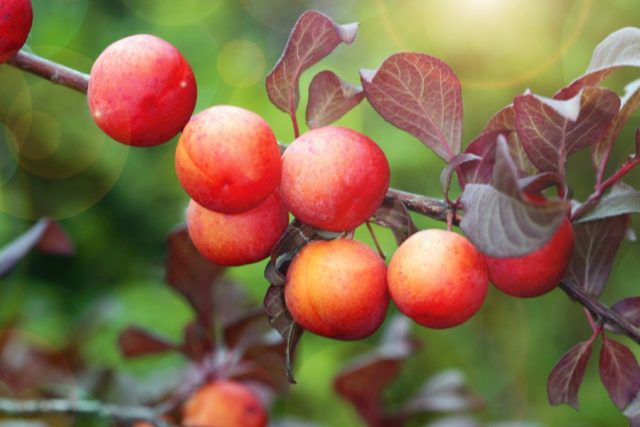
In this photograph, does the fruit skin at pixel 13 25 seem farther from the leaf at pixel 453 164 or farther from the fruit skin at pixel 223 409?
the fruit skin at pixel 223 409

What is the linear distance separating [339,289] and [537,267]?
0.57 ft

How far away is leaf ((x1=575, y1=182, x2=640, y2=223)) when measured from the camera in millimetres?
719

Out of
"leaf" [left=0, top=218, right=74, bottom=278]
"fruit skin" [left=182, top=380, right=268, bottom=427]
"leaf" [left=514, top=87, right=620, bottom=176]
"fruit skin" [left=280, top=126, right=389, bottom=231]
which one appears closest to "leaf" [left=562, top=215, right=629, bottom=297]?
"leaf" [left=514, top=87, right=620, bottom=176]

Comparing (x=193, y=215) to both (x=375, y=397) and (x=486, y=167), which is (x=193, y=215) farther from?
(x=375, y=397)

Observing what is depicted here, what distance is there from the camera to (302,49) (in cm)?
72

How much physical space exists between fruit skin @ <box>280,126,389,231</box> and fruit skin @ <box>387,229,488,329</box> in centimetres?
6

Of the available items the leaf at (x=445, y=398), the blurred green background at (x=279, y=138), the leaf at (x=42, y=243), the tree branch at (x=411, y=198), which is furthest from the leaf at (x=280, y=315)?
the blurred green background at (x=279, y=138)

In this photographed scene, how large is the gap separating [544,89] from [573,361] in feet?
6.08

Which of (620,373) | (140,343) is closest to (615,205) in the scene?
(620,373)

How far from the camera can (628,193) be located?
736mm

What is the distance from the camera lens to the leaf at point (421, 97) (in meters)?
0.69

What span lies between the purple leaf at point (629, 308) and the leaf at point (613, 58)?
24 cm

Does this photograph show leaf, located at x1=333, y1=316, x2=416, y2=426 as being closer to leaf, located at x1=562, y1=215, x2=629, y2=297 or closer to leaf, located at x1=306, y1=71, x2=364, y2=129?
leaf, located at x1=562, y1=215, x2=629, y2=297

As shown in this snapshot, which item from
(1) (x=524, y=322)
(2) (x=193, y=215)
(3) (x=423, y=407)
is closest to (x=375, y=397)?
(3) (x=423, y=407)
